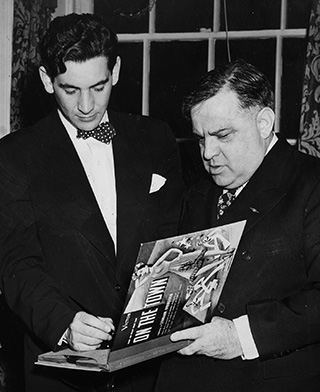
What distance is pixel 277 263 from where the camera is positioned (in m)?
2.25

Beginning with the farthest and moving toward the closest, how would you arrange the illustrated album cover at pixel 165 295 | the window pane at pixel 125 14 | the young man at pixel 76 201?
the window pane at pixel 125 14 → the young man at pixel 76 201 → the illustrated album cover at pixel 165 295

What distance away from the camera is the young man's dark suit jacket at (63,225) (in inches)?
106

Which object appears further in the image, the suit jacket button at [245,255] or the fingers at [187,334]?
the suit jacket button at [245,255]

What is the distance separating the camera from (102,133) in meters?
2.87

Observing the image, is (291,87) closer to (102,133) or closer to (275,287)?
(102,133)

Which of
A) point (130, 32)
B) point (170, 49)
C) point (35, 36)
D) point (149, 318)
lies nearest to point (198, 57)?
point (170, 49)

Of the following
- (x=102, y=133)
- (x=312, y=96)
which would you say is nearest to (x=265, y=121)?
(x=102, y=133)

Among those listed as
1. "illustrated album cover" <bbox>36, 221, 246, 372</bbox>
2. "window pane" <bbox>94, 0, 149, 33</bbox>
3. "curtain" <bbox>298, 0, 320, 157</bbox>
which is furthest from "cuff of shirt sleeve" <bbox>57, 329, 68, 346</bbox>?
"window pane" <bbox>94, 0, 149, 33</bbox>

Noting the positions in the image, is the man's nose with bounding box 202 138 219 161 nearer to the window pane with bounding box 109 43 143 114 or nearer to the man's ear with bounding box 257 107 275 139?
the man's ear with bounding box 257 107 275 139

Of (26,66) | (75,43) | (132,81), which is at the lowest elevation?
(132,81)

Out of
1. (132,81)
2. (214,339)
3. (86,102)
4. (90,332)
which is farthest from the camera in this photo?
(132,81)

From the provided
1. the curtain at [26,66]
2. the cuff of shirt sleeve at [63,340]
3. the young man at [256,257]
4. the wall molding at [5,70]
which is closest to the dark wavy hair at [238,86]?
the young man at [256,257]

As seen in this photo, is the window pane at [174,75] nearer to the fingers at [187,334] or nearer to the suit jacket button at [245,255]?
the suit jacket button at [245,255]

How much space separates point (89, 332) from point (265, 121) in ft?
2.80
